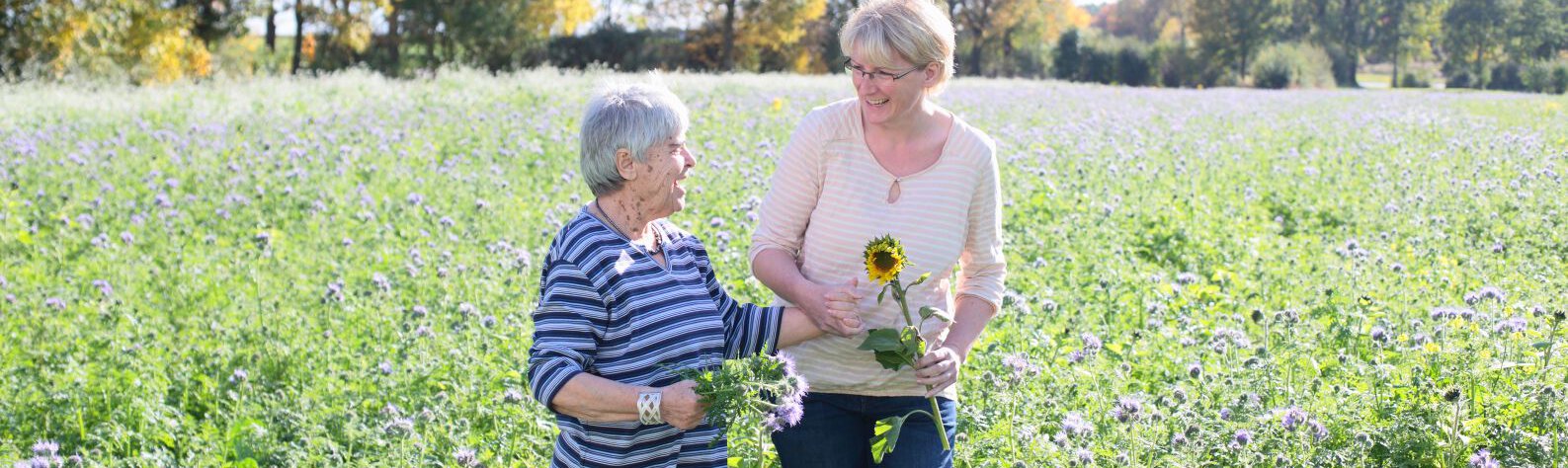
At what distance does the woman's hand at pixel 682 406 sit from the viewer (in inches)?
94.6

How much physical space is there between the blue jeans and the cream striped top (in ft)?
0.11

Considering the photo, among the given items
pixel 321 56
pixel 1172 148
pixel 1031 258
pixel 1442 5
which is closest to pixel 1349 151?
pixel 1172 148

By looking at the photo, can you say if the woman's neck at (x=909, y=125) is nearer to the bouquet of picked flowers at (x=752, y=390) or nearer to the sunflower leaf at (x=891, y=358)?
the sunflower leaf at (x=891, y=358)

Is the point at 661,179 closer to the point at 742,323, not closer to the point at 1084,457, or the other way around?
the point at 742,323

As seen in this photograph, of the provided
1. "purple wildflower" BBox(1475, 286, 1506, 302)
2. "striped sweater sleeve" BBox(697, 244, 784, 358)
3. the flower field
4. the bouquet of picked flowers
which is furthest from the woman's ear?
"purple wildflower" BBox(1475, 286, 1506, 302)

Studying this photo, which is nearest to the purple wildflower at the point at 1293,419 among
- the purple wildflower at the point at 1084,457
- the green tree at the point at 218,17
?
the purple wildflower at the point at 1084,457

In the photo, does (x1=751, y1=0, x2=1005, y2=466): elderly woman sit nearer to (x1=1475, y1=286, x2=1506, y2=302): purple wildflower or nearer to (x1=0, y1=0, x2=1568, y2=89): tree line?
(x1=1475, y1=286, x2=1506, y2=302): purple wildflower

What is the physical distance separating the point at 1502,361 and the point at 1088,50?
2202 inches

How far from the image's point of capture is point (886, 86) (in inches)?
112

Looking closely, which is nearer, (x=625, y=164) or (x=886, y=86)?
(x=625, y=164)

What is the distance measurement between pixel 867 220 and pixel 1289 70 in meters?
50.7

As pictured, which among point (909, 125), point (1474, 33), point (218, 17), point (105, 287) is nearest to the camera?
point (909, 125)

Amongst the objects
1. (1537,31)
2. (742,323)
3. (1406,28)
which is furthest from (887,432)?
(1406,28)

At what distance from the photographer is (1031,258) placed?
6.55 meters
